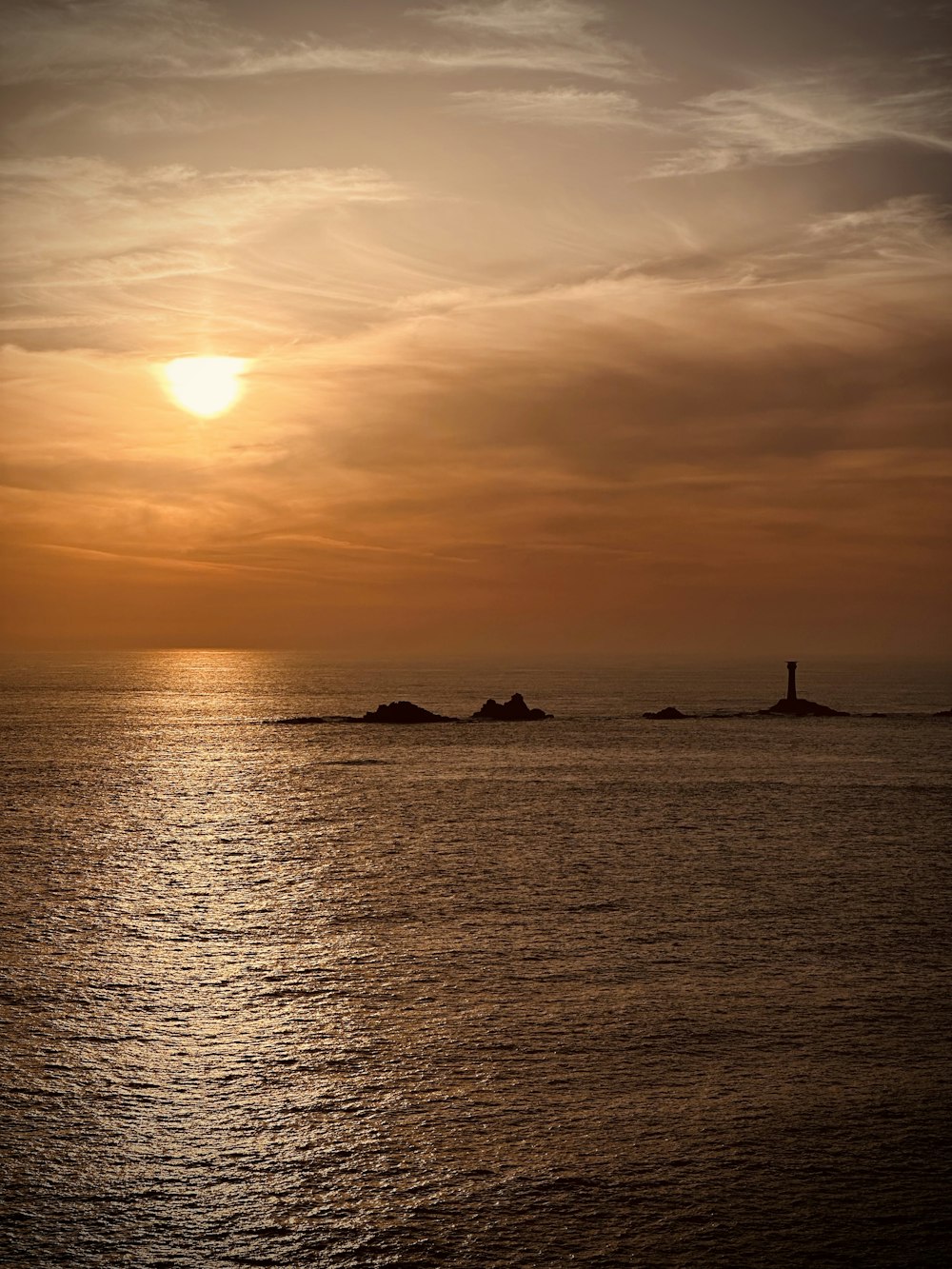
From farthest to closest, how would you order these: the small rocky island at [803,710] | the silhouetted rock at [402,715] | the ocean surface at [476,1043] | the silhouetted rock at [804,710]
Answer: the small rocky island at [803,710], the silhouetted rock at [804,710], the silhouetted rock at [402,715], the ocean surface at [476,1043]

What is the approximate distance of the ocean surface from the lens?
13625 mm

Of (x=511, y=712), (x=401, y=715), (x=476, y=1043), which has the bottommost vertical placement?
(x=476, y=1043)

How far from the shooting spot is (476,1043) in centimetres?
1998

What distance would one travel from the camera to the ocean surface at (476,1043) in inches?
536

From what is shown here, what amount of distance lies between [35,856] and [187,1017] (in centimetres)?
2305

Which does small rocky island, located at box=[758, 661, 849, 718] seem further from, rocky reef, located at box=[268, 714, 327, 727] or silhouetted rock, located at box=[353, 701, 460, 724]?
rocky reef, located at box=[268, 714, 327, 727]

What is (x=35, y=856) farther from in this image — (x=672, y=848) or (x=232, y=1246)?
(x=232, y=1246)

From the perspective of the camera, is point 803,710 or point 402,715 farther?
point 803,710

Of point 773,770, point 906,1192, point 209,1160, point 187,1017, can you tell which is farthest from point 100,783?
point 906,1192

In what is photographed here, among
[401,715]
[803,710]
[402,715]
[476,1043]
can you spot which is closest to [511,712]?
[402,715]

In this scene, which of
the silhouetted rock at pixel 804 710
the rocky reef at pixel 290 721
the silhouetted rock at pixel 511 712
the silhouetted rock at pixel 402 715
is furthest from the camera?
the silhouetted rock at pixel 804 710

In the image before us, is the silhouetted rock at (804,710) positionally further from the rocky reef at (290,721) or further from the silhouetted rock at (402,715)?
the rocky reef at (290,721)

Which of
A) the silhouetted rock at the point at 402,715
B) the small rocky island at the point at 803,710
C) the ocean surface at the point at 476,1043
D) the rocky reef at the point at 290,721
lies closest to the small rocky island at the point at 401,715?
the silhouetted rock at the point at 402,715

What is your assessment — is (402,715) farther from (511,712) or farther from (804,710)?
(804,710)
